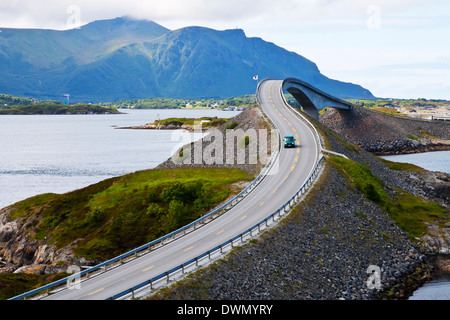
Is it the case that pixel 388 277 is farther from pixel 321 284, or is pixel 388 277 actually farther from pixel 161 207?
pixel 161 207

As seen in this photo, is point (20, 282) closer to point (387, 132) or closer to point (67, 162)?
point (67, 162)

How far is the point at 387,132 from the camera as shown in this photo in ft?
510

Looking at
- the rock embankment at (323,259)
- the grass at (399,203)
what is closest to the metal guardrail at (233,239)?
the rock embankment at (323,259)

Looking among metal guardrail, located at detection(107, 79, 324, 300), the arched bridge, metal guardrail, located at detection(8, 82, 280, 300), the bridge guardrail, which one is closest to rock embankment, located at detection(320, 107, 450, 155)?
the arched bridge

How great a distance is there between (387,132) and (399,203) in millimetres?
99200

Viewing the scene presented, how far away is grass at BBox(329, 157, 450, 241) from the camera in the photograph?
55.9 m

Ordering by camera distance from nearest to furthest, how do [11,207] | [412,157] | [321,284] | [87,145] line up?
[321,284] < [11,207] < [412,157] < [87,145]

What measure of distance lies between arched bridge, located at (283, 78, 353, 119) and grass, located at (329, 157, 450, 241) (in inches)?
2266

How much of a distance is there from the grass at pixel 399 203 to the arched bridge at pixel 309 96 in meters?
57.6

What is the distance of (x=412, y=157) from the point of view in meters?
135

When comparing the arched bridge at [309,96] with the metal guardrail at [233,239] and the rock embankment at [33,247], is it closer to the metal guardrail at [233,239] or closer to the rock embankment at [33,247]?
the rock embankment at [33,247]

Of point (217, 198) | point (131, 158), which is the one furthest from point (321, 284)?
point (131, 158)

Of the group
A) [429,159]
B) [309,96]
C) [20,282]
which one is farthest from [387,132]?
[20,282]
